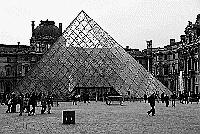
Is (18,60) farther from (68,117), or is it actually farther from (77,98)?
(68,117)

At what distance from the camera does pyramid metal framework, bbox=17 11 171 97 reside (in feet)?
156

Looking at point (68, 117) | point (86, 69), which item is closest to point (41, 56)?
point (86, 69)

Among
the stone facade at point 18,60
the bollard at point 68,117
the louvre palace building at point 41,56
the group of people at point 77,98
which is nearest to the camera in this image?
the bollard at point 68,117

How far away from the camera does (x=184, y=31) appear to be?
74.2 m

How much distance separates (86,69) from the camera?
48.6m

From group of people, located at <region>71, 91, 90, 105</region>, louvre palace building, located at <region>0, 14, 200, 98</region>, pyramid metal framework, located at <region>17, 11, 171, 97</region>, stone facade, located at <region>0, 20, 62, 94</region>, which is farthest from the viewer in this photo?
stone facade, located at <region>0, 20, 62, 94</region>

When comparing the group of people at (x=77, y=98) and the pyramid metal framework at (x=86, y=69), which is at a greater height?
the pyramid metal framework at (x=86, y=69)

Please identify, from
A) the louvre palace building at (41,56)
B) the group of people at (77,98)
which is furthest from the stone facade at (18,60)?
the group of people at (77,98)

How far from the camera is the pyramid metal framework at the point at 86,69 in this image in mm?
47688

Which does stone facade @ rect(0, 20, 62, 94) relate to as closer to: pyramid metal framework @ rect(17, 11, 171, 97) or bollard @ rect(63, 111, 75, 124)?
pyramid metal framework @ rect(17, 11, 171, 97)

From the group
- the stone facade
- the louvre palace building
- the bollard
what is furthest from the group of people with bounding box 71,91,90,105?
the stone facade

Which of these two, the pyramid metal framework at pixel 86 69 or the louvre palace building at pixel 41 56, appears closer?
the pyramid metal framework at pixel 86 69

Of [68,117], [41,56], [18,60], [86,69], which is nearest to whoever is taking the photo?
[68,117]

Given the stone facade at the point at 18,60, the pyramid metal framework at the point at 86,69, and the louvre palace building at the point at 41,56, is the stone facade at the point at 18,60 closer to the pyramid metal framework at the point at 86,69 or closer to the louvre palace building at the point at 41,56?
the louvre palace building at the point at 41,56
